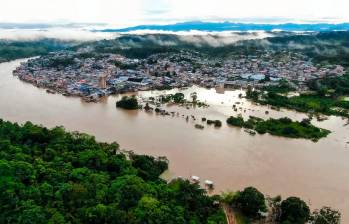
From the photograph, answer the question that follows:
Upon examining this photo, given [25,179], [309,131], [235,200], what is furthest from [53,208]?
[309,131]

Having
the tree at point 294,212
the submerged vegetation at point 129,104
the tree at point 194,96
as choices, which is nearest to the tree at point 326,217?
the tree at point 294,212

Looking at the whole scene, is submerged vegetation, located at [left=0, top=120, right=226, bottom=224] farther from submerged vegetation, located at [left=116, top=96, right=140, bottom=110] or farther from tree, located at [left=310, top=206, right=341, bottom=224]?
submerged vegetation, located at [left=116, top=96, right=140, bottom=110]

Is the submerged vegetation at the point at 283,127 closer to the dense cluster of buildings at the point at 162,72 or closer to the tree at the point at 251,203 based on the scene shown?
the tree at the point at 251,203

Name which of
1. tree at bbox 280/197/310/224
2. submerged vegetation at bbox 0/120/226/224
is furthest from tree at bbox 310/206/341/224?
submerged vegetation at bbox 0/120/226/224

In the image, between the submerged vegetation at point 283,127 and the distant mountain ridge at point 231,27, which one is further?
the distant mountain ridge at point 231,27

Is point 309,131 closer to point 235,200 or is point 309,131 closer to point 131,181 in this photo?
point 235,200

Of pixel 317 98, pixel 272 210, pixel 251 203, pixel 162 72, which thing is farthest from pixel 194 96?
pixel 251 203

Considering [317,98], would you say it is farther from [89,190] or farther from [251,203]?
[89,190]
